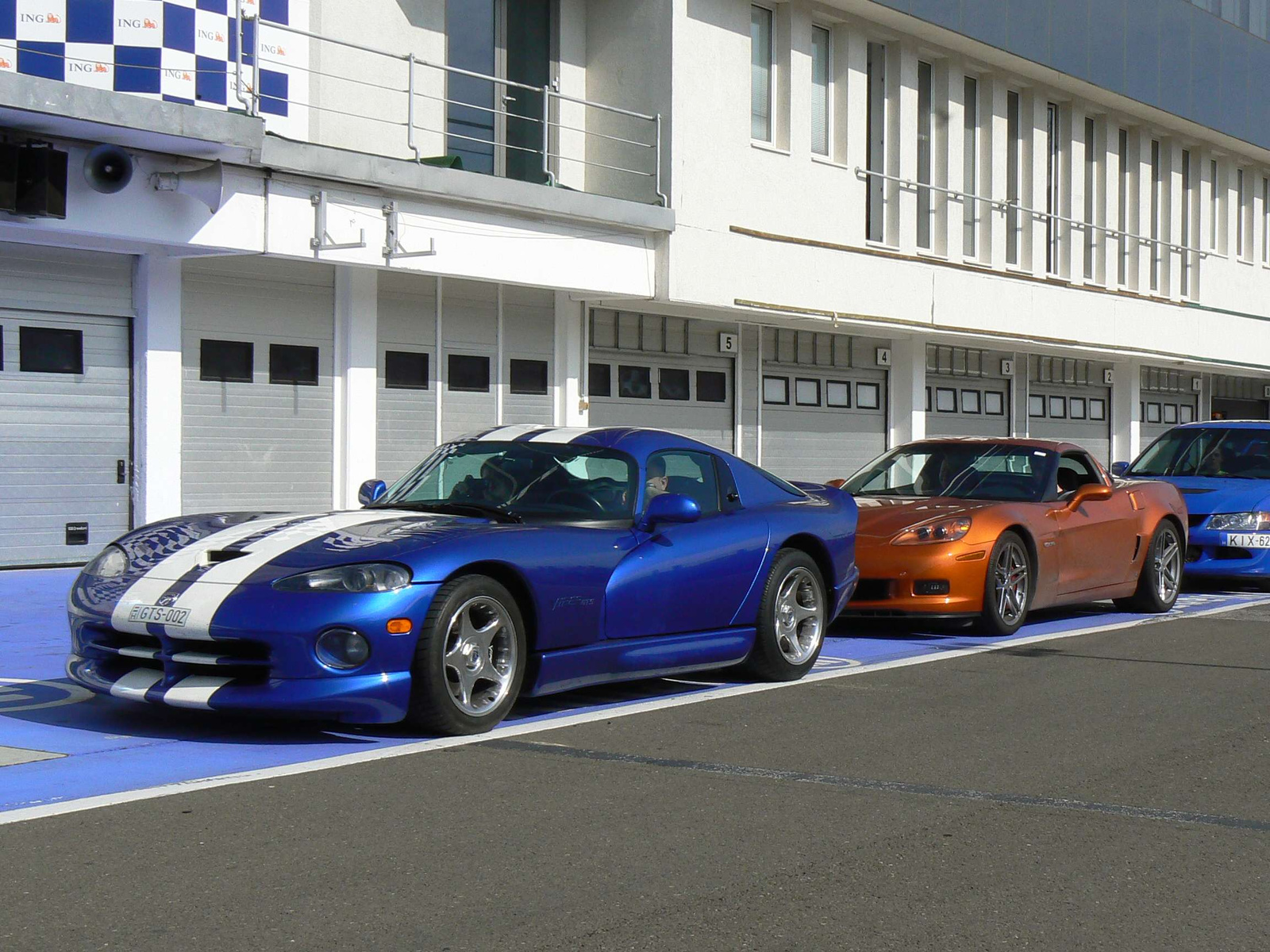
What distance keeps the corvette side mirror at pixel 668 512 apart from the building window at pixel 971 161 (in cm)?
1584

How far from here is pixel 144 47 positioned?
1246 cm

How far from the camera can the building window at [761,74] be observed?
18.5 metres

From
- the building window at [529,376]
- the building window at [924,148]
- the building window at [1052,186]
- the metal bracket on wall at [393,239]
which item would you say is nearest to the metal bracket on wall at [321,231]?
the metal bracket on wall at [393,239]

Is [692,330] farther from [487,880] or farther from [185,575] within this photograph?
[487,880]

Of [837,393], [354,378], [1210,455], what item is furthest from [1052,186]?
[354,378]

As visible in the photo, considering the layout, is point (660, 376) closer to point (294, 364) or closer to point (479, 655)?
point (294, 364)

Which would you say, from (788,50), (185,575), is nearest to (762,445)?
(788,50)

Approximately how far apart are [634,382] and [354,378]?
13.9ft

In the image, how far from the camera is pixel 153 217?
1236cm

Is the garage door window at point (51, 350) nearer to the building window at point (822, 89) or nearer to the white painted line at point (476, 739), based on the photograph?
the white painted line at point (476, 739)

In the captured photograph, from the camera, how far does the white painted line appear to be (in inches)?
211

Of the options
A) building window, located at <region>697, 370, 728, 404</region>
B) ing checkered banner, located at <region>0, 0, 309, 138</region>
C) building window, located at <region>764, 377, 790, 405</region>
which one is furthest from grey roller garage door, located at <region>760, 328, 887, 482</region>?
ing checkered banner, located at <region>0, 0, 309, 138</region>

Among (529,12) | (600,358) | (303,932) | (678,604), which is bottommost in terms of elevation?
(303,932)

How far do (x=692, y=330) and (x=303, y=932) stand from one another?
15.2m
